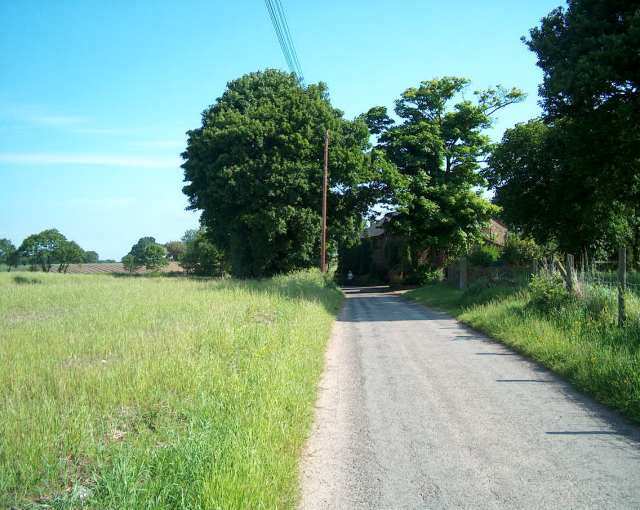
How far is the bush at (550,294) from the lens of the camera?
12.7 metres

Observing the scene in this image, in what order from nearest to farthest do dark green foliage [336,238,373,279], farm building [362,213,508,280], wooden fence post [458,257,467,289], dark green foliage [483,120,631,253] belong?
1. dark green foliage [483,120,631,253]
2. wooden fence post [458,257,467,289]
3. farm building [362,213,508,280]
4. dark green foliage [336,238,373,279]

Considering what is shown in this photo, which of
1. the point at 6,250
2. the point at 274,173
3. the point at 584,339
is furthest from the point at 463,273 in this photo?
the point at 6,250

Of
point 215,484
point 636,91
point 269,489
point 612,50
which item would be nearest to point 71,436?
point 215,484

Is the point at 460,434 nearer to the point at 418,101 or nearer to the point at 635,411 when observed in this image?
the point at 635,411

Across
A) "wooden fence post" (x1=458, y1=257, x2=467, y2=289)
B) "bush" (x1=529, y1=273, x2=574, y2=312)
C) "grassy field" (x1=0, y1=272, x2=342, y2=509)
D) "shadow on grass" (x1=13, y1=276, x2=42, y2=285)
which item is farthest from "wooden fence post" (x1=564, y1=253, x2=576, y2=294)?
"shadow on grass" (x1=13, y1=276, x2=42, y2=285)

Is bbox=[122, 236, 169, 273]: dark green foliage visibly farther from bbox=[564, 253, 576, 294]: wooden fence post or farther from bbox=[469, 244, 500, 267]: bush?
bbox=[564, 253, 576, 294]: wooden fence post

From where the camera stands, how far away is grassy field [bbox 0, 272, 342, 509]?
387cm

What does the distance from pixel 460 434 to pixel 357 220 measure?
34144mm

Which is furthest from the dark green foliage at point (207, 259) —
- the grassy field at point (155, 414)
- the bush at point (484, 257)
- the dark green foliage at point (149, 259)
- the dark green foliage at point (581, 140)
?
the grassy field at point (155, 414)

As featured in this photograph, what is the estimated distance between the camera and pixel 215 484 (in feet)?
12.9

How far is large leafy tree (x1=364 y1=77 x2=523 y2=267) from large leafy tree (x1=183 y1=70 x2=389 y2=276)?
2661 millimetres

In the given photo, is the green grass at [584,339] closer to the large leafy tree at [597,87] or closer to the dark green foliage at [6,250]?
the large leafy tree at [597,87]

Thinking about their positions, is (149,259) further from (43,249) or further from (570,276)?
(570,276)

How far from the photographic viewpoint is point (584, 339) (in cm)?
948
